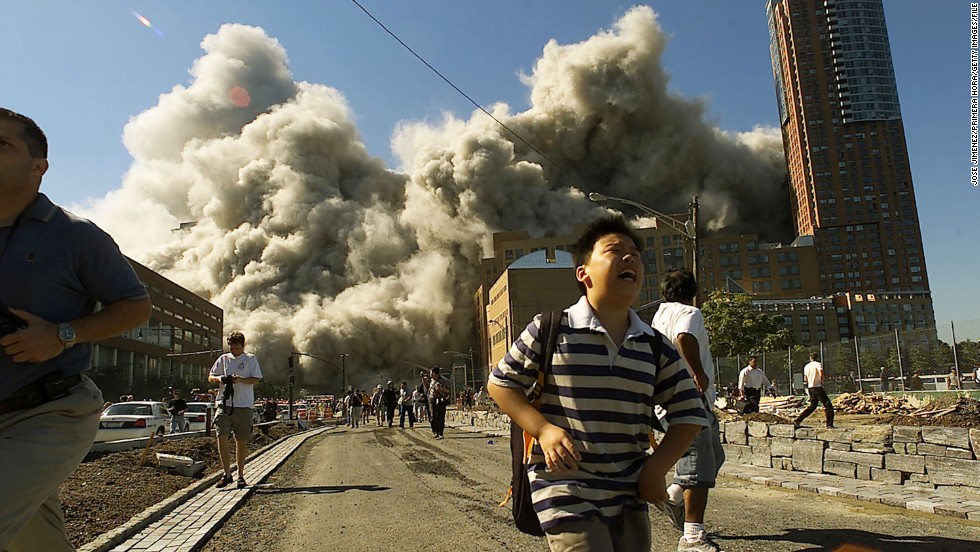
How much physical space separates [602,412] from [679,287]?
2525 mm

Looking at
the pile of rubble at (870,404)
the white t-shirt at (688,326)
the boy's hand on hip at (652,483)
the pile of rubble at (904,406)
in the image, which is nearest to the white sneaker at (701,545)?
the white t-shirt at (688,326)

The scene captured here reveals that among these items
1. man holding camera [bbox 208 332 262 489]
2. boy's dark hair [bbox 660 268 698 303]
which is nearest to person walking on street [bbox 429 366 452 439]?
man holding camera [bbox 208 332 262 489]

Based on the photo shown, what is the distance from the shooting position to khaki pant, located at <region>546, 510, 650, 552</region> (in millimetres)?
2156

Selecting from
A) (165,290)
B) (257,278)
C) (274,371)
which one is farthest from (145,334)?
(257,278)

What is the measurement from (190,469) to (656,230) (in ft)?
263

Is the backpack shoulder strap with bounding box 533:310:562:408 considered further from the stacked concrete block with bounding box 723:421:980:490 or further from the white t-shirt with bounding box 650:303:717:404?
the stacked concrete block with bounding box 723:421:980:490

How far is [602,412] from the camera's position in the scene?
2246 mm

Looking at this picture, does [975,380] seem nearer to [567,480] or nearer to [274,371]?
[567,480]

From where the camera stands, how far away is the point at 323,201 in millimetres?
85625

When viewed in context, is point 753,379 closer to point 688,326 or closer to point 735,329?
point 688,326

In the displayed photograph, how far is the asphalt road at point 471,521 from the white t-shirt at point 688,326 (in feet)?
3.70

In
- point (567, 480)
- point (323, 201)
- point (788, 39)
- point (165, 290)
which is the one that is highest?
point (788, 39)

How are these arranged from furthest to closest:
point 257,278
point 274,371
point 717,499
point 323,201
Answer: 1. point 323,201
2. point 257,278
3. point 274,371
4. point 717,499

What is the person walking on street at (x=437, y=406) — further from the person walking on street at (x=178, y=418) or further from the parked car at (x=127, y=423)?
the person walking on street at (x=178, y=418)
